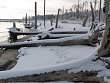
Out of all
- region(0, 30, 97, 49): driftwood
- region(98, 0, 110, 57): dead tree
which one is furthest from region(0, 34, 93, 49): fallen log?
region(98, 0, 110, 57): dead tree

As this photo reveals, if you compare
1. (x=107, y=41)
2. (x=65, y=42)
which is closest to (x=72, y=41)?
(x=65, y=42)

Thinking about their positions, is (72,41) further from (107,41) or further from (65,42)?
(107,41)

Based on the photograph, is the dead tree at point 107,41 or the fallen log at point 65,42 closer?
the dead tree at point 107,41

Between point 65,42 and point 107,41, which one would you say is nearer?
point 107,41

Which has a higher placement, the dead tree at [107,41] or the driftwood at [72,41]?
the dead tree at [107,41]

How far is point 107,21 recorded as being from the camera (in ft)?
33.7

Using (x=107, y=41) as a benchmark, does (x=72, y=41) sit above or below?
below

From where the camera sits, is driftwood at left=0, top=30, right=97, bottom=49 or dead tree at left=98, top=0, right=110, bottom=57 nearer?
dead tree at left=98, top=0, right=110, bottom=57

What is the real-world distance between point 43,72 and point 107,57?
7.18ft

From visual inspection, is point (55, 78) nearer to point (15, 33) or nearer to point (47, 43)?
point (47, 43)

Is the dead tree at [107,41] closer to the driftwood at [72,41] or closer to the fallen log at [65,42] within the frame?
the driftwood at [72,41]

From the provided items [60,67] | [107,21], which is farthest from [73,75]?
[107,21]

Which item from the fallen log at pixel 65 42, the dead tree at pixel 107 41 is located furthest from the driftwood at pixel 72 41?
the dead tree at pixel 107 41

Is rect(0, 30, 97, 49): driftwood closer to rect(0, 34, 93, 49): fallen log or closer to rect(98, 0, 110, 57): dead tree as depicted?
rect(0, 34, 93, 49): fallen log
